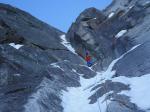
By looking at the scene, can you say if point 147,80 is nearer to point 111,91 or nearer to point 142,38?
point 111,91

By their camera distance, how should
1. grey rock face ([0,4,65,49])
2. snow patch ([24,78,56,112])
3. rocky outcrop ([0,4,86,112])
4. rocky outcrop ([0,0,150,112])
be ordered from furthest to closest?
grey rock face ([0,4,65,49])
rocky outcrop ([0,0,150,112])
rocky outcrop ([0,4,86,112])
snow patch ([24,78,56,112])

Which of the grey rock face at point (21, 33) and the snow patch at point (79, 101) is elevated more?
the grey rock face at point (21, 33)

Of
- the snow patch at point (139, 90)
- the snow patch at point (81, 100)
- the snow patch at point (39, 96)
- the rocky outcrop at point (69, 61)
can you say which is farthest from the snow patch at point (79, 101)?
the snow patch at point (139, 90)

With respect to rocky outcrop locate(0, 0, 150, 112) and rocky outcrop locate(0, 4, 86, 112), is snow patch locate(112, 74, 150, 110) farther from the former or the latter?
rocky outcrop locate(0, 4, 86, 112)

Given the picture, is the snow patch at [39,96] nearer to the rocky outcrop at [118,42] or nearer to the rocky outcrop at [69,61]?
the rocky outcrop at [69,61]

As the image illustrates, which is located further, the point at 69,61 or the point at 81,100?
the point at 69,61

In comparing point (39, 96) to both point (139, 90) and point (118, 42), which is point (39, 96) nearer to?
point (139, 90)

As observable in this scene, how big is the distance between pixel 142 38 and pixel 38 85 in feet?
38.0

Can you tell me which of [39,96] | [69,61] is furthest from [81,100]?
[69,61]

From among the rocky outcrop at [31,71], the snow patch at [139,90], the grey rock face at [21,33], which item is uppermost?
the grey rock face at [21,33]

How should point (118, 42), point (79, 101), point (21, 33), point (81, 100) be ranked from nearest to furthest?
point (79, 101), point (81, 100), point (118, 42), point (21, 33)

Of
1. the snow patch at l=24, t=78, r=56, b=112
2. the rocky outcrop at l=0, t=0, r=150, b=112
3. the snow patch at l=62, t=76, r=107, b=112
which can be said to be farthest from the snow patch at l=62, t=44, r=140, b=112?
the snow patch at l=24, t=78, r=56, b=112

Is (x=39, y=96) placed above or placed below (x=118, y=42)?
below

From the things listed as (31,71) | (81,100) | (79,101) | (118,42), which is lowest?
(79,101)
